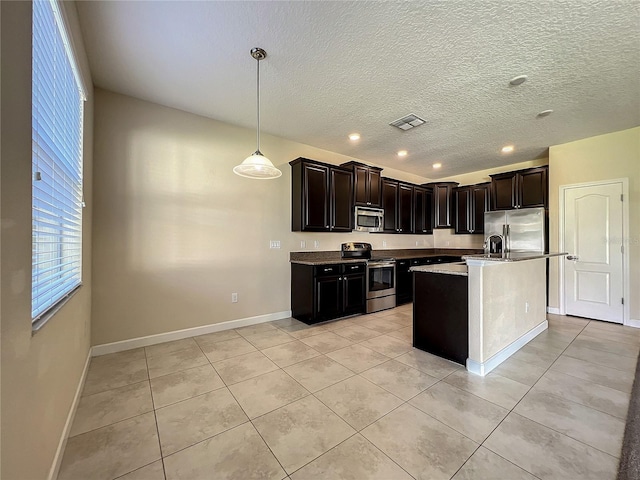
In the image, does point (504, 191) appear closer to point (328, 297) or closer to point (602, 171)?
point (602, 171)

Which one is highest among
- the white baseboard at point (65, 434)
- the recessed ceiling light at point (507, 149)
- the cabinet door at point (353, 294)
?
the recessed ceiling light at point (507, 149)

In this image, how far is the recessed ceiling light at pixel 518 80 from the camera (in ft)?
8.11

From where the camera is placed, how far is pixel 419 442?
1559mm

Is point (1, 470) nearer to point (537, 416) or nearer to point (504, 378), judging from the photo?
point (537, 416)

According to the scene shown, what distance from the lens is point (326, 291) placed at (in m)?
3.81

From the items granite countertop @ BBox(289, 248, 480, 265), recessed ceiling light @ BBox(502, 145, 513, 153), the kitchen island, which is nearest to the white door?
recessed ceiling light @ BBox(502, 145, 513, 153)

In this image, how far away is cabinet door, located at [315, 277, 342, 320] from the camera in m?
3.73

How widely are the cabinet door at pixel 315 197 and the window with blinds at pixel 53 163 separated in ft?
8.37

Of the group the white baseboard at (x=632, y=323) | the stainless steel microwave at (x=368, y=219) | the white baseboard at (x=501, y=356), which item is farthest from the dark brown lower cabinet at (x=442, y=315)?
the white baseboard at (x=632, y=323)

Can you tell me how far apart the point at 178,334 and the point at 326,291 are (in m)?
2.00

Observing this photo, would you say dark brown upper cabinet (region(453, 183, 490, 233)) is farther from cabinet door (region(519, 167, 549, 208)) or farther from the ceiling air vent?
the ceiling air vent

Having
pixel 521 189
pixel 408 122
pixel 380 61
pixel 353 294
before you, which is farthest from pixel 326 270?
pixel 521 189

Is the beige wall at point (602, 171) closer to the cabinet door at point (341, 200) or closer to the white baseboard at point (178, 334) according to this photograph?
the cabinet door at point (341, 200)

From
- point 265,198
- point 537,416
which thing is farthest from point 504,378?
point 265,198
